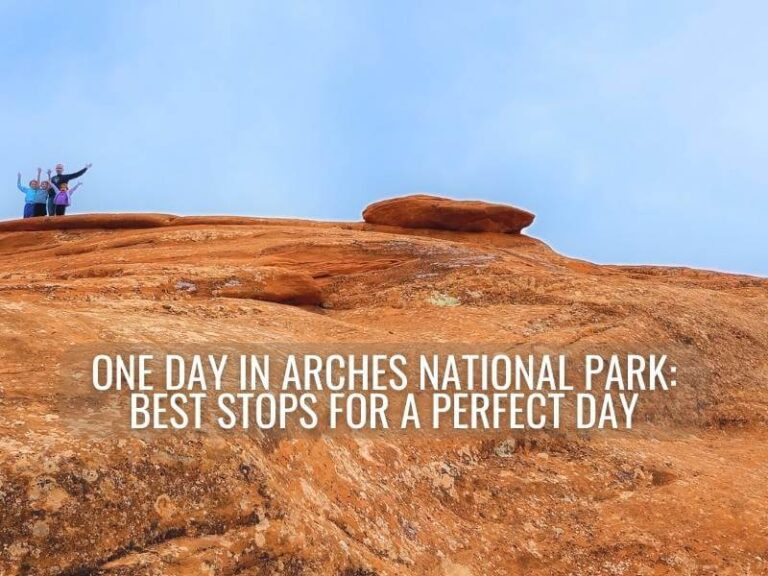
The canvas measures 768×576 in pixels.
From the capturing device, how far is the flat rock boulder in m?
24.3

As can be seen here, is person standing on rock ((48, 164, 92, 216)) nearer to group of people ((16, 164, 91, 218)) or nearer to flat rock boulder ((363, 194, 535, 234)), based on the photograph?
group of people ((16, 164, 91, 218))

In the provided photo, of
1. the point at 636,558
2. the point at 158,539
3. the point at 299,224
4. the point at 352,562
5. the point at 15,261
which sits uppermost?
the point at 299,224

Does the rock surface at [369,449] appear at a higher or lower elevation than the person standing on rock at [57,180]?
lower

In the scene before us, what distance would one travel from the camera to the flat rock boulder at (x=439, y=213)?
24297 millimetres

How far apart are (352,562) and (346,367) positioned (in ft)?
14.2

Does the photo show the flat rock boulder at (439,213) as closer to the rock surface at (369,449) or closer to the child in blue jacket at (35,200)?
the rock surface at (369,449)

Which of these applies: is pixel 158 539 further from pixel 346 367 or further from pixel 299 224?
pixel 299 224

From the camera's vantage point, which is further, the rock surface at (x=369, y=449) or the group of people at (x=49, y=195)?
the group of people at (x=49, y=195)

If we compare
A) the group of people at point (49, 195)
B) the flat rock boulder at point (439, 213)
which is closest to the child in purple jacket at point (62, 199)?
the group of people at point (49, 195)

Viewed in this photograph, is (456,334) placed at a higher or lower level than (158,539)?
higher

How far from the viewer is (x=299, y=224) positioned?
76.0 feet

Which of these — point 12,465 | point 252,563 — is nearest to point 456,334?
Answer: point 252,563

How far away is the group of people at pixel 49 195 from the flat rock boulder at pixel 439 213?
11.0m

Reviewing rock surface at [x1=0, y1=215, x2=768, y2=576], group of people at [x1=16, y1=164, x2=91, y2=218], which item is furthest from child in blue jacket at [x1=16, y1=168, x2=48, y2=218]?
rock surface at [x1=0, y1=215, x2=768, y2=576]
